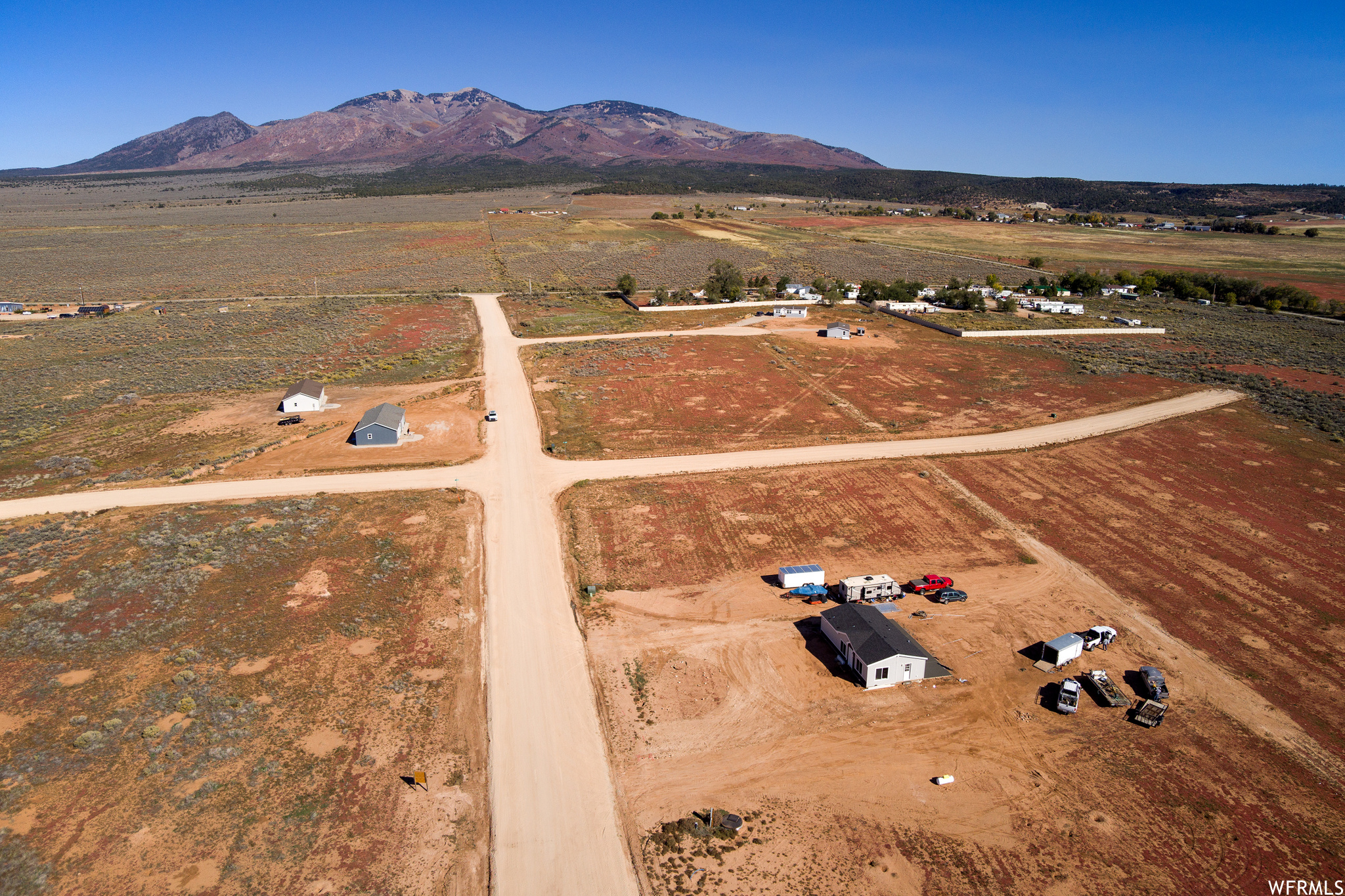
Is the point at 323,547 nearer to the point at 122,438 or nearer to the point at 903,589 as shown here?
the point at 122,438

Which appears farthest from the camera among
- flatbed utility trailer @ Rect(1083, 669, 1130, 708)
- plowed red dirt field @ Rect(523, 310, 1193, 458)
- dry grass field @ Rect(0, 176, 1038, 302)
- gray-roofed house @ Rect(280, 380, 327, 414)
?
dry grass field @ Rect(0, 176, 1038, 302)

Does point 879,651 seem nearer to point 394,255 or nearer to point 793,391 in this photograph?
point 793,391

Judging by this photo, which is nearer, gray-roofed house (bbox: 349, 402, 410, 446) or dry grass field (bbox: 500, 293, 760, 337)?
gray-roofed house (bbox: 349, 402, 410, 446)

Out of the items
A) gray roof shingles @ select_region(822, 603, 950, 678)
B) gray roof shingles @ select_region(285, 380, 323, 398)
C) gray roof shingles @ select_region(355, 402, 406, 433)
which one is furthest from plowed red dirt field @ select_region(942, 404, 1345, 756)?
gray roof shingles @ select_region(285, 380, 323, 398)

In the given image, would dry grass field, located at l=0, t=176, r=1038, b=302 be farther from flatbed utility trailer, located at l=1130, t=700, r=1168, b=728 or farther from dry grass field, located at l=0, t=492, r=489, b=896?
flatbed utility trailer, located at l=1130, t=700, r=1168, b=728

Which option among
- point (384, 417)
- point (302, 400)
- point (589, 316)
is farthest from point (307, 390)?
point (589, 316)

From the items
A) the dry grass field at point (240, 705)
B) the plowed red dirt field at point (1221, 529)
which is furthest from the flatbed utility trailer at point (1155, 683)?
the dry grass field at point (240, 705)
